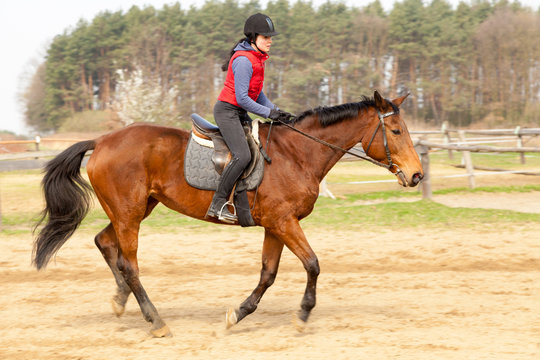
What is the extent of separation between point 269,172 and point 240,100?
27.3 inches

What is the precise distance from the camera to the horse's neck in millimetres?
4941

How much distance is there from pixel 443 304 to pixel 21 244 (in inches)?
251

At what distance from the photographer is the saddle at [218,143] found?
15.8ft

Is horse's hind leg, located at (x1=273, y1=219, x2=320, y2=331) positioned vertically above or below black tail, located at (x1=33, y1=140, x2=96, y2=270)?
below

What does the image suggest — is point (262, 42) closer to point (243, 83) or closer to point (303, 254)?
→ point (243, 83)

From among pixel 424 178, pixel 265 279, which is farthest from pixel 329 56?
pixel 265 279

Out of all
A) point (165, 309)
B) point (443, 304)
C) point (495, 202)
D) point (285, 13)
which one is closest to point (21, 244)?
point (165, 309)

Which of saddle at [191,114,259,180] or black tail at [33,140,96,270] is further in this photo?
black tail at [33,140,96,270]

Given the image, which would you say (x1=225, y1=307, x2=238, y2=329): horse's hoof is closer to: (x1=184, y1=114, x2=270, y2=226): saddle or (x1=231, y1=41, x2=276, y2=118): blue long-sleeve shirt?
(x1=184, y1=114, x2=270, y2=226): saddle

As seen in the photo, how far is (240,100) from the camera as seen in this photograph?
467 cm

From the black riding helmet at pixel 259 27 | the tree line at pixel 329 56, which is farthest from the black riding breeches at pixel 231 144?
the tree line at pixel 329 56

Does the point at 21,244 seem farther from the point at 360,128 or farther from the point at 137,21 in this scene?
the point at 137,21

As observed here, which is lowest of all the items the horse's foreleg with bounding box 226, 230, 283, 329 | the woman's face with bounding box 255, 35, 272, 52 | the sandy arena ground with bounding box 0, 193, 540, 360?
the sandy arena ground with bounding box 0, 193, 540, 360

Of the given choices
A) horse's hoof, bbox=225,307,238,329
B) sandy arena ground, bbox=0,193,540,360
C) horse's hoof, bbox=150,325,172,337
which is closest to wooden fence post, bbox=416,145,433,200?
sandy arena ground, bbox=0,193,540,360
